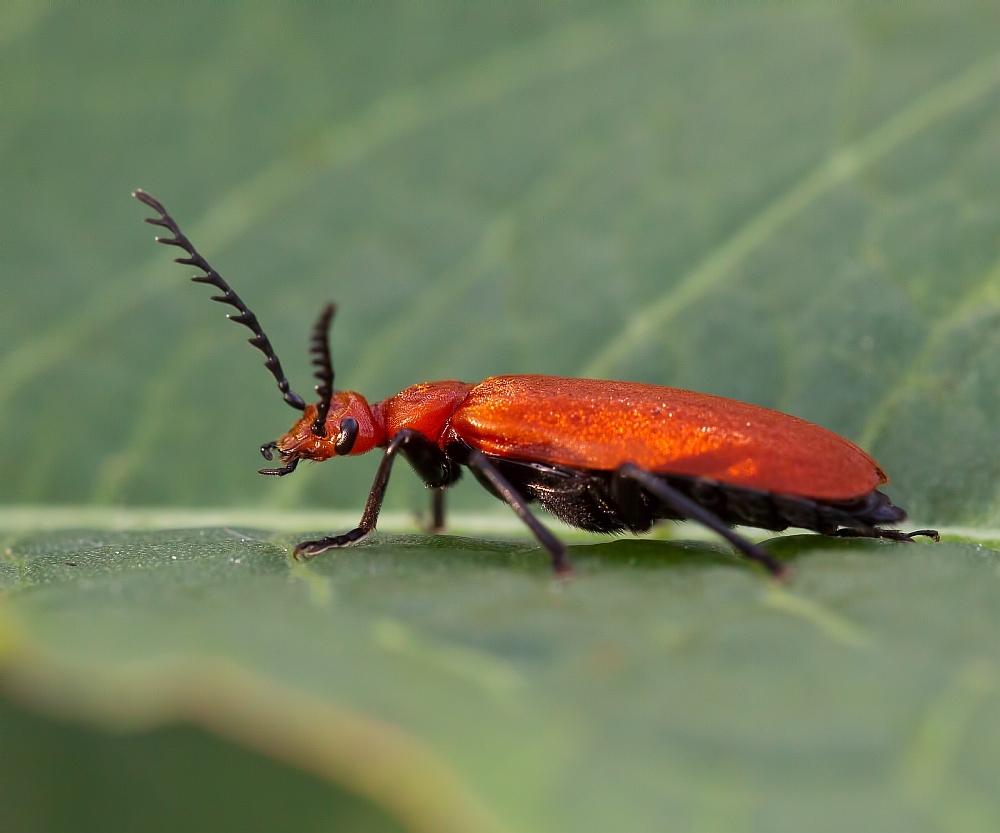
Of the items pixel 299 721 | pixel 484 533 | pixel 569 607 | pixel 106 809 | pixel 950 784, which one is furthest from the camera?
pixel 484 533

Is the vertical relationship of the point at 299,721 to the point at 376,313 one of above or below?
below

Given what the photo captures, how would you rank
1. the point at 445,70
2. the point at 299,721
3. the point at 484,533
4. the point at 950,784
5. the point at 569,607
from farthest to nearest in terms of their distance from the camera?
the point at 445,70, the point at 484,533, the point at 569,607, the point at 299,721, the point at 950,784

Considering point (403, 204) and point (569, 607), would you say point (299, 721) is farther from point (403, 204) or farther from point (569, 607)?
point (403, 204)

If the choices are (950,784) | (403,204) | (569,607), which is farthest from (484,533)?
(950,784)

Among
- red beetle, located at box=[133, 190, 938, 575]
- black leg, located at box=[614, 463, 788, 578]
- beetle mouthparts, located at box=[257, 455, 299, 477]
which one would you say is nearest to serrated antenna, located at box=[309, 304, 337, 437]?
red beetle, located at box=[133, 190, 938, 575]

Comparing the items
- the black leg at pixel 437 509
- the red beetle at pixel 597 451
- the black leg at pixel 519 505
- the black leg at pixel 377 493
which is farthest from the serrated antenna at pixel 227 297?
the black leg at pixel 519 505

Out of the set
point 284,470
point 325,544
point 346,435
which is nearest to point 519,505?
point 325,544

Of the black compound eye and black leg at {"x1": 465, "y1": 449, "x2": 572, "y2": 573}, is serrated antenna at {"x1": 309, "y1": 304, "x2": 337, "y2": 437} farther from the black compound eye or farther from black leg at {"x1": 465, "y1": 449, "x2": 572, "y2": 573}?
black leg at {"x1": 465, "y1": 449, "x2": 572, "y2": 573}
